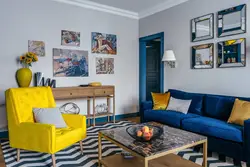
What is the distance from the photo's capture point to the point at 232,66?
10.8 feet

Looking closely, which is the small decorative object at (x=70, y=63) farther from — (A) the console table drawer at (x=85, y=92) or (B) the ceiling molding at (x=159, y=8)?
(B) the ceiling molding at (x=159, y=8)

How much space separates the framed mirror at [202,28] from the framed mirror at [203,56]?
0.17 meters

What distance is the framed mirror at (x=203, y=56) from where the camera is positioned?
363cm

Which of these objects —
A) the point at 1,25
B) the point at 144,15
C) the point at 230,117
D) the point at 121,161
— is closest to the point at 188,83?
the point at 230,117

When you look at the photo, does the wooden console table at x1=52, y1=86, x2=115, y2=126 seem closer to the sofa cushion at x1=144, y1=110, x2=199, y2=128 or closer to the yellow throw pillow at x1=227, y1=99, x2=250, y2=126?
the sofa cushion at x1=144, y1=110, x2=199, y2=128

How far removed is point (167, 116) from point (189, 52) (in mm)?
1489

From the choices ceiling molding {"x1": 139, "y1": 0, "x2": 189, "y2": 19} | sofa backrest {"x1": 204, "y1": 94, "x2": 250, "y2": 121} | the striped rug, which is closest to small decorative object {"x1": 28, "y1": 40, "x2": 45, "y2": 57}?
the striped rug

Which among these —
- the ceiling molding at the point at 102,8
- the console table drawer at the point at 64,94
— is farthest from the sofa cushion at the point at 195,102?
the ceiling molding at the point at 102,8

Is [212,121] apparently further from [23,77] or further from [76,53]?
[23,77]

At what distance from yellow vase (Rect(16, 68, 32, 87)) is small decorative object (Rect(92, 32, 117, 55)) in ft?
4.96

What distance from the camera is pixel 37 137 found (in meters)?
2.31

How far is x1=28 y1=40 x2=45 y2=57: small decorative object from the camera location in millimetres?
3830

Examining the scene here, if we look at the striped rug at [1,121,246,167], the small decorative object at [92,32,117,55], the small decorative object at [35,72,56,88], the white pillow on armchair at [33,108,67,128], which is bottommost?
the striped rug at [1,121,246,167]

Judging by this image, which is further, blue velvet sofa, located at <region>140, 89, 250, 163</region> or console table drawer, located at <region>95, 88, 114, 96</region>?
console table drawer, located at <region>95, 88, 114, 96</region>
